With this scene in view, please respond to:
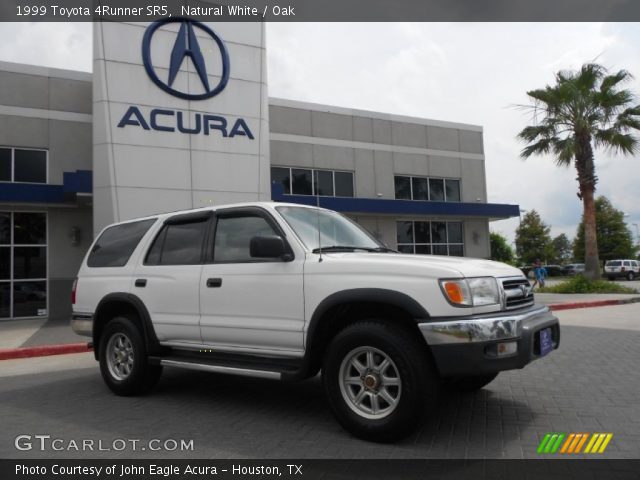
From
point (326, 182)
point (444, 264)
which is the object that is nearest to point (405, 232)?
point (326, 182)

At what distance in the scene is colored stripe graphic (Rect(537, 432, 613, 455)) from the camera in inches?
157

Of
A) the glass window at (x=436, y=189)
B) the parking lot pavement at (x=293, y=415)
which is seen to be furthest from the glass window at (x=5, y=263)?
the glass window at (x=436, y=189)

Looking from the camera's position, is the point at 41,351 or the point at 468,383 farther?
the point at 41,351

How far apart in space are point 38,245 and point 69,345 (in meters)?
6.93

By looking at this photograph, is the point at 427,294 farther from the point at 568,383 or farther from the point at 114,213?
the point at 114,213

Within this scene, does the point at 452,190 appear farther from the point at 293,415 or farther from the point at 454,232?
the point at 293,415

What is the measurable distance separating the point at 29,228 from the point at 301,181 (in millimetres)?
9366

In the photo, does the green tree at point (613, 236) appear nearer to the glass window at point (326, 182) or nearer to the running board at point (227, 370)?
the glass window at point (326, 182)

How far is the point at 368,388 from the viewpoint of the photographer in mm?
4234

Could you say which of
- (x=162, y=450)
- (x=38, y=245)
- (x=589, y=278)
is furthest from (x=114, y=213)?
(x=589, y=278)

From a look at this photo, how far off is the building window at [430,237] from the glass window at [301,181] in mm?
4226

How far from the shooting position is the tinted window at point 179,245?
5609 mm

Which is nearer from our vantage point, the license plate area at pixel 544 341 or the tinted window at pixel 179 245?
the license plate area at pixel 544 341

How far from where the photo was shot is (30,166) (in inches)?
627
